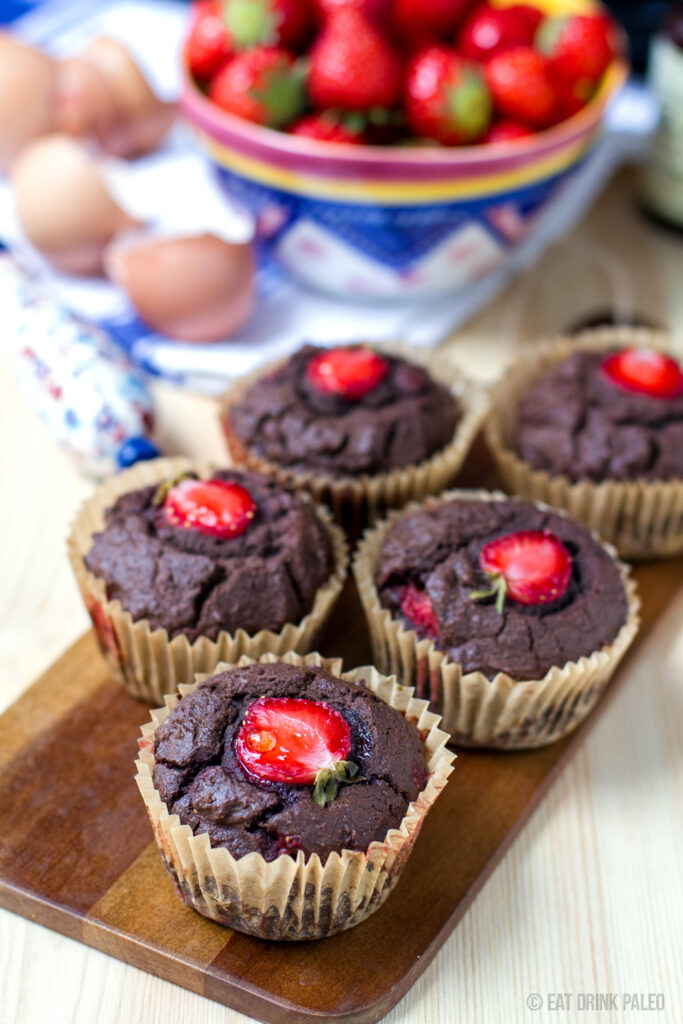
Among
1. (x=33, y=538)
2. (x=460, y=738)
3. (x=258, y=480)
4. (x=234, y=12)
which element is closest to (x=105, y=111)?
(x=234, y=12)

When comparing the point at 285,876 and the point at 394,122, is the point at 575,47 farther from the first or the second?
the point at 285,876

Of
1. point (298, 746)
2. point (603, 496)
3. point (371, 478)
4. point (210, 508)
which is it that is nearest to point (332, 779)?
point (298, 746)

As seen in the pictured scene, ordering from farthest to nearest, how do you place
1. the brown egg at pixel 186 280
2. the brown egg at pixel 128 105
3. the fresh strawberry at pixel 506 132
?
the brown egg at pixel 128 105
the fresh strawberry at pixel 506 132
the brown egg at pixel 186 280

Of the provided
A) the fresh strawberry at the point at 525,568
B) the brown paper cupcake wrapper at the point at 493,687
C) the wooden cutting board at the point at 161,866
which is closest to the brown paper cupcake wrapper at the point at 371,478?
the brown paper cupcake wrapper at the point at 493,687

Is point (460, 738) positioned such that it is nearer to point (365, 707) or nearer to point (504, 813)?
point (504, 813)

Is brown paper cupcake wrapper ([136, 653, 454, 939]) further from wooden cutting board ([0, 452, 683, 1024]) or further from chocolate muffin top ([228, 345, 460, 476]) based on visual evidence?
chocolate muffin top ([228, 345, 460, 476])

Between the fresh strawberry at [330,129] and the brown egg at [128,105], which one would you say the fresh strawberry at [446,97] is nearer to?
the fresh strawberry at [330,129]
